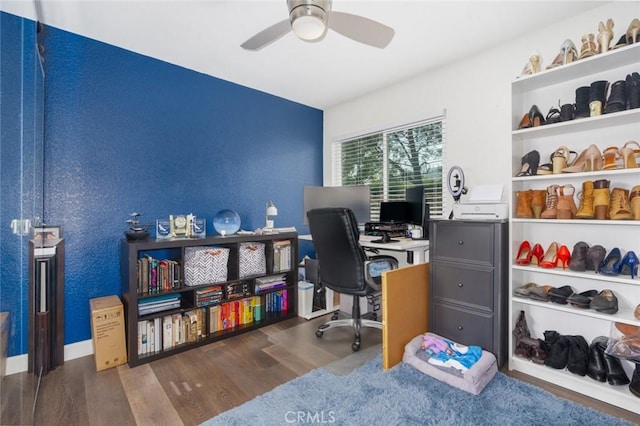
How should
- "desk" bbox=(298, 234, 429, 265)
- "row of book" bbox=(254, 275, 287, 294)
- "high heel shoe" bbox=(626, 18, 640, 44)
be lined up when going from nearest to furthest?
"high heel shoe" bbox=(626, 18, 640, 44)
"desk" bbox=(298, 234, 429, 265)
"row of book" bbox=(254, 275, 287, 294)

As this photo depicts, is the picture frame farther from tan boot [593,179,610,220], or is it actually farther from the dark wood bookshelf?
tan boot [593,179,610,220]

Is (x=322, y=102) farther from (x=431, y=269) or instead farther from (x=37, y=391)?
(x=37, y=391)

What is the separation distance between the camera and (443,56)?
8.63 feet

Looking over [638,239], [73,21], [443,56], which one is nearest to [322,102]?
[443,56]

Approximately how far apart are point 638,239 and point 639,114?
2.41ft

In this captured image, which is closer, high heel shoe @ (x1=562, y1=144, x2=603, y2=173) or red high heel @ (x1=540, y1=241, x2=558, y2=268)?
high heel shoe @ (x1=562, y1=144, x2=603, y2=173)

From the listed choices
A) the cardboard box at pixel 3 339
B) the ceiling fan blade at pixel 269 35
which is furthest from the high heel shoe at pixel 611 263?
the cardboard box at pixel 3 339

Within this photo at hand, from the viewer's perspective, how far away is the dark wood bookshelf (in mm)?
2166

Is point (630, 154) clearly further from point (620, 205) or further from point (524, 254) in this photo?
point (524, 254)

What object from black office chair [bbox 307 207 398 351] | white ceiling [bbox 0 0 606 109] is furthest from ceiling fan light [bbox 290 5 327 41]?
black office chair [bbox 307 207 398 351]

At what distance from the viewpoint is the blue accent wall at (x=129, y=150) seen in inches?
88.4

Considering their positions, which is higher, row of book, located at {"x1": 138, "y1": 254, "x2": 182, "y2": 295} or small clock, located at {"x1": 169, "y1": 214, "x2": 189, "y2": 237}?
small clock, located at {"x1": 169, "y1": 214, "x2": 189, "y2": 237}

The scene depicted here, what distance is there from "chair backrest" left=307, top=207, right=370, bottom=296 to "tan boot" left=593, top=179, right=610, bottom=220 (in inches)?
57.1

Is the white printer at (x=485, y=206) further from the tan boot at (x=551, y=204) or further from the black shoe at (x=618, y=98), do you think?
the black shoe at (x=618, y=98)
